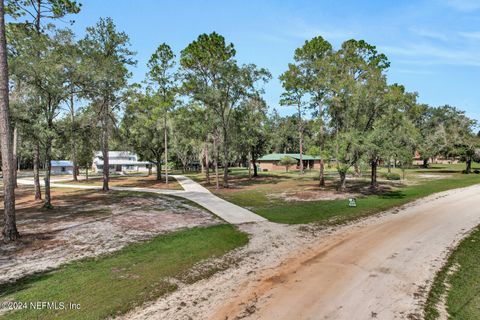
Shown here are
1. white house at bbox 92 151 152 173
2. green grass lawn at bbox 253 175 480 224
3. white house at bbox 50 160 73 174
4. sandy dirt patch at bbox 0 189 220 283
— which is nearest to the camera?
sandy dirt patch at bbox 0 189 220 283

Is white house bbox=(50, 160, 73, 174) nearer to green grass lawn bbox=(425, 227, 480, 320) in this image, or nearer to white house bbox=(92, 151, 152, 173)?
white house bbox=(92, 151, 152, 173)

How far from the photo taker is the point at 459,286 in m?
7.48

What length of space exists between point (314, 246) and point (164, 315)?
6.51m

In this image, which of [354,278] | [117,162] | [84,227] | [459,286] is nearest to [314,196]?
[354,278]

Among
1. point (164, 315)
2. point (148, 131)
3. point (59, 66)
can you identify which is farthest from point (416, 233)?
point (148, 131)

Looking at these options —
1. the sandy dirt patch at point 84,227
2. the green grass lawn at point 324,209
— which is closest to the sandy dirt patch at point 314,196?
the green grass lawn at point 324,209

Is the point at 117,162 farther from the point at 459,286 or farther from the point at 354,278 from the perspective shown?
the point at 459,286

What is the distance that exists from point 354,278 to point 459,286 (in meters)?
2.57

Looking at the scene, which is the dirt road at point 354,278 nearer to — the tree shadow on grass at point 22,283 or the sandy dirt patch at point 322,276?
the sandy dirt patch at point 322,276

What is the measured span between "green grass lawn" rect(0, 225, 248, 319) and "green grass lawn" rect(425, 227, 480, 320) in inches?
224

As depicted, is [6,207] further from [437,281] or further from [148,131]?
[148,131]

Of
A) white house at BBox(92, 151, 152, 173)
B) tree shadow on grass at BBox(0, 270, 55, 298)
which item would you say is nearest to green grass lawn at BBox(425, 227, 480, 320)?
tree shadow on grass at BBox(0, 270, 55, 298)

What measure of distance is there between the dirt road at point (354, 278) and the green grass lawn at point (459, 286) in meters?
0.26

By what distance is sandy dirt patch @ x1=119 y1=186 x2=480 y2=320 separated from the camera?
6242 millimetres
